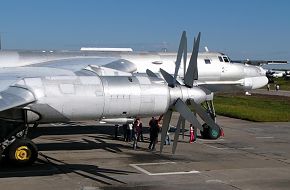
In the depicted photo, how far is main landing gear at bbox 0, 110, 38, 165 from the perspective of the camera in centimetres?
1480

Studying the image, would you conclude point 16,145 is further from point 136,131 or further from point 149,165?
point 136,131

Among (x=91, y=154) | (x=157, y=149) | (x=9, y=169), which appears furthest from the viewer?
(x=157, y=149)

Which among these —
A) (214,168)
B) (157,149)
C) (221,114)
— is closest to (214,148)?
(157,149)

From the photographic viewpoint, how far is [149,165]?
15.8 metres

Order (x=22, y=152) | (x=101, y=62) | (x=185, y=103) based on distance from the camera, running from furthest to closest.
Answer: (x=101, y=62)
(x=22, y=152)
(x=185, y=103)

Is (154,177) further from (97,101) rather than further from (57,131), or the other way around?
(57,131)

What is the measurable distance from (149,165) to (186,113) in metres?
3.78

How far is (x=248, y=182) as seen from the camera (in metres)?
13.5

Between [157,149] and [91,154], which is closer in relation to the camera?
[91,154]

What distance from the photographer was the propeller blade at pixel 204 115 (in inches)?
489

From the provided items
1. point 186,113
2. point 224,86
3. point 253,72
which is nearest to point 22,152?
point 186,113

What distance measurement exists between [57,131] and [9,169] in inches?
404

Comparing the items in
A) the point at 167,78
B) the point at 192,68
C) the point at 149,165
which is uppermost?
the point at 192,68

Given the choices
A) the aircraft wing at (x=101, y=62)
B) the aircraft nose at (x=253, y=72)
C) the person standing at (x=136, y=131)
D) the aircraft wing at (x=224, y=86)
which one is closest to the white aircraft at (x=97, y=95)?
the person standing at (x=136, y=131)
